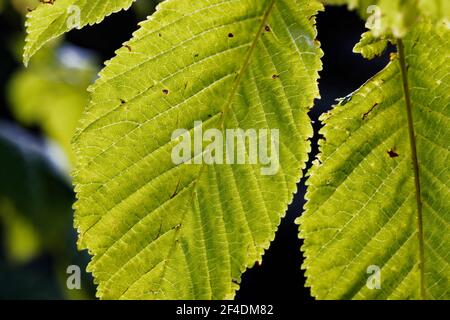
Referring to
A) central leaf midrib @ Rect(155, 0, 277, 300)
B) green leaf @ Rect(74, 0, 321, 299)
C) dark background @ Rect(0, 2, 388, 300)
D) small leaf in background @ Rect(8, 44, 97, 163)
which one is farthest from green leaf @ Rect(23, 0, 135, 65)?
dark background @ Rect(0, 2, 388, 300)

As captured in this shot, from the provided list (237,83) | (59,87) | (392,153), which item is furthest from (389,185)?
(59,87)

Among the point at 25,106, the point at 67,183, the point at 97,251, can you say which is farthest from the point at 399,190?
the point at 25,106

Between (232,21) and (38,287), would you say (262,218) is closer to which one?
(232,21)

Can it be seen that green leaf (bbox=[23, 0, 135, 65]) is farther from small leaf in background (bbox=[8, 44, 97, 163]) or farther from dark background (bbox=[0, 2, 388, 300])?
dark background (bbox=[0, 2, 388, 300])

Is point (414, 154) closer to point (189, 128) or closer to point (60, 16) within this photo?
point (189, 128)

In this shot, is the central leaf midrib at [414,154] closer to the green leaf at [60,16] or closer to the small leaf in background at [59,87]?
the green leaf at [60,16]

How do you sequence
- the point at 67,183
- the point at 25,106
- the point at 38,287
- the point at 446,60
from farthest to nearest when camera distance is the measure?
the point at 38,287
the point at 25,106
the point at 67,183
the point at 446,60
